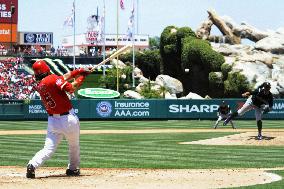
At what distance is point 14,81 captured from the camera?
55.7 m

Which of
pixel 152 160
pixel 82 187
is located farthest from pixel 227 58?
pixel 82 187

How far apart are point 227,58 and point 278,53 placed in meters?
4.68

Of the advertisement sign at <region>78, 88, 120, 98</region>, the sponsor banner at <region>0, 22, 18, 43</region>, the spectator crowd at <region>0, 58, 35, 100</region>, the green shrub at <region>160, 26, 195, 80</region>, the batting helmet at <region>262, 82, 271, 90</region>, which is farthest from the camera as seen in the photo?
the sponsor banner at <region>0, 22, 18, 43</region>

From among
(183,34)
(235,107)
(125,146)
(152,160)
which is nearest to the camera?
(152,160)

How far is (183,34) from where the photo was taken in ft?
216

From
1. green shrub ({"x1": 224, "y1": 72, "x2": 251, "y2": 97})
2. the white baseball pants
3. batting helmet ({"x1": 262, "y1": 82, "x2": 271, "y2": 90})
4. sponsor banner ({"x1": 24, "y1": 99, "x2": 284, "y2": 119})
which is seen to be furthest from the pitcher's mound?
green shrub ({"x1": 224, "y1": 72, "x2": 251, "y2": 97})

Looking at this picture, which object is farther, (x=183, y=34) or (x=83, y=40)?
(x=83, y=40)

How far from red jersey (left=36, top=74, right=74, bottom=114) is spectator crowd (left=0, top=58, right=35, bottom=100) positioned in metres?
37.9

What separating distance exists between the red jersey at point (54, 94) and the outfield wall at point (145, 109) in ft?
108

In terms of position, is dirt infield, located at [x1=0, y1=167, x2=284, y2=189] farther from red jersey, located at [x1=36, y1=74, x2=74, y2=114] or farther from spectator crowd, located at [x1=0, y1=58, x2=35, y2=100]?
spectator crowd, located at [x1=0, y1=58, x2=35, y2=100]

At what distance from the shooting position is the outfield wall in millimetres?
44719

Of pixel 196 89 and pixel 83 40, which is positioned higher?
pixel 83 40

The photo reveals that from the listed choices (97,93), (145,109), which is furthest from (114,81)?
(145,109)

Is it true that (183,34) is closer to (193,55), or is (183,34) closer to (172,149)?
(193,55)
